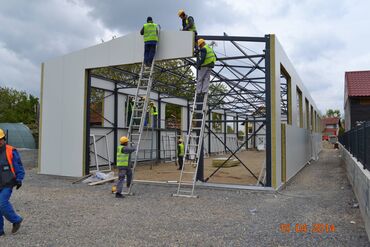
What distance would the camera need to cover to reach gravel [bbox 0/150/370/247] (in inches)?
201

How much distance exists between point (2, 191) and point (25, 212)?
84.3 inches

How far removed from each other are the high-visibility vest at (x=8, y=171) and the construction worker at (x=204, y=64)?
585 centimetres

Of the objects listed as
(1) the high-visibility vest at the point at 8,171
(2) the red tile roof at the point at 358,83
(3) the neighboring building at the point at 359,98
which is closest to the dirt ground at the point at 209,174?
(1) the high-visibility vest at the point at 8,171

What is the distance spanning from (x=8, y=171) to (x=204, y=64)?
20.1ft

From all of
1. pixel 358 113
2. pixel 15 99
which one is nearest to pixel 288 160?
pixel 358 113

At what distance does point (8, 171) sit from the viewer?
203 inches

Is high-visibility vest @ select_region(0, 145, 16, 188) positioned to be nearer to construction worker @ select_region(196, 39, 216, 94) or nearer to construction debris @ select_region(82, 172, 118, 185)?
construction debris @ select_region(82, 172, 118, 185)

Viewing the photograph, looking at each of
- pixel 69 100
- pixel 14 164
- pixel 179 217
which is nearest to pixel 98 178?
pixel 69 100

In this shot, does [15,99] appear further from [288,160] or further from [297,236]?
[297,236]

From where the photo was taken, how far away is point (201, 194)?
8891mm

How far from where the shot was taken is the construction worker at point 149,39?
386 inches

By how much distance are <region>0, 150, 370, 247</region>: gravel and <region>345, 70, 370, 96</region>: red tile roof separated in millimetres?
10859

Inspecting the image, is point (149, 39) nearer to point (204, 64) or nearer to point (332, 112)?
point (204, 64)

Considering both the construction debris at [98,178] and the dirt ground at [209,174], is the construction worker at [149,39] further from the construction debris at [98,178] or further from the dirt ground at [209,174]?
the dirt ground at [209,174]
